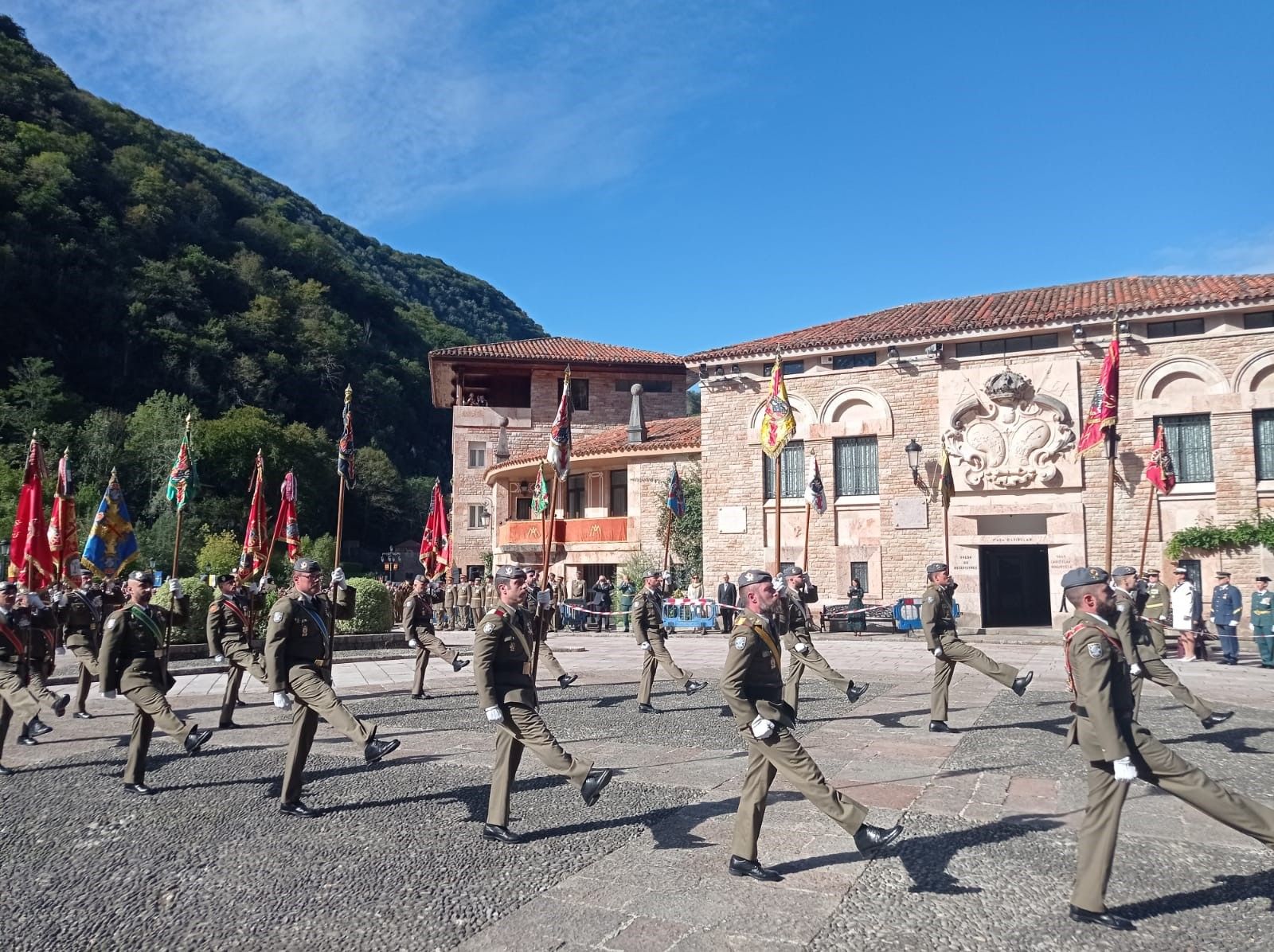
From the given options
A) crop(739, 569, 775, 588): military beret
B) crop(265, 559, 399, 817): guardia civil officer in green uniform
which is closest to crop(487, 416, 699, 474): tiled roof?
crop(265, 559, 399, 817): guardia civil officer in green uniform

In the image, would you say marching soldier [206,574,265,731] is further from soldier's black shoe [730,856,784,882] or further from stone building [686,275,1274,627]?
stone building [686,275,1274,627]

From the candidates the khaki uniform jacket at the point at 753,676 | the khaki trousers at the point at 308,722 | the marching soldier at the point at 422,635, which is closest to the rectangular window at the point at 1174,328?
the marching soldier at the point at 422,635

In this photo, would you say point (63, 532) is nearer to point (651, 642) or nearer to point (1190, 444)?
point (651, 642)

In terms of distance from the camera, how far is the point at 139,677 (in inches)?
288

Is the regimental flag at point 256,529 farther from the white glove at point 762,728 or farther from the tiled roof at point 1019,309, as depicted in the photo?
the white glove at point 762,728

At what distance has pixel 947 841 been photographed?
18.2 feet

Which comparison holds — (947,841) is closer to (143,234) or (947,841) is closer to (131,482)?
(131,482)

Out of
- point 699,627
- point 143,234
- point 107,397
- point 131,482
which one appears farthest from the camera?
point 143,234

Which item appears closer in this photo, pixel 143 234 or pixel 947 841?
pixel 947 841

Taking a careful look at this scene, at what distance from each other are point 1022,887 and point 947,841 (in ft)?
2.55

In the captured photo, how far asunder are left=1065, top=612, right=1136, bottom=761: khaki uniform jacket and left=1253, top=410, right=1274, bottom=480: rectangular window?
2117 cm

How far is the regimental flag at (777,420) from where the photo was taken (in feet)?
63.9

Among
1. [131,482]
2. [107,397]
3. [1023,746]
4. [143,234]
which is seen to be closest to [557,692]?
[1023,746]

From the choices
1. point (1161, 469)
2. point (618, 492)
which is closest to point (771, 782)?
point (1161, 469)
